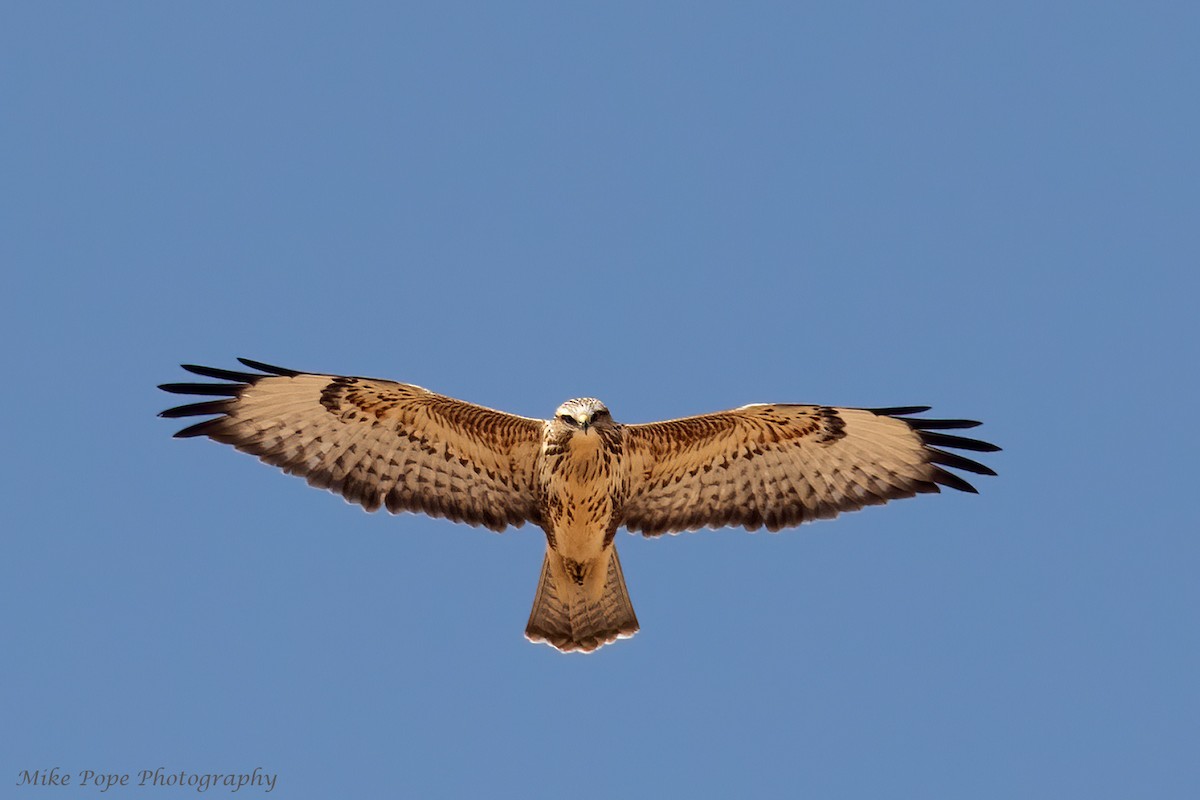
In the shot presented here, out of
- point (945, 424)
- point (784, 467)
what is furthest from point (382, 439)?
point (945, 424)

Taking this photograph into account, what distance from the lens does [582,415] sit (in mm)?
9625

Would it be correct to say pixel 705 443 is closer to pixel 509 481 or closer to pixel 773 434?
pixel 773 434

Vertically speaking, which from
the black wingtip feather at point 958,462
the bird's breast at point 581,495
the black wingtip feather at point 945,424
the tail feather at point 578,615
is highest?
the black wingtip feather at point 945,424

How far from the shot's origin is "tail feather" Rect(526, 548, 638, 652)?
1078 cm

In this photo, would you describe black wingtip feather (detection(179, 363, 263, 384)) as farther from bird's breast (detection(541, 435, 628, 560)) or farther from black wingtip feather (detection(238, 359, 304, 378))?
bird's breast (detection(541, 435, 628, 560))

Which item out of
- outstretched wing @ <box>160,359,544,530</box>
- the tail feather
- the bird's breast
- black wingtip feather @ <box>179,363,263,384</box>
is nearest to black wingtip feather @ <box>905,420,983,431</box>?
the bird's breast

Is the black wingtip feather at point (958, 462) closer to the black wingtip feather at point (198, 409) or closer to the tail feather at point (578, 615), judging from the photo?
the tail feather at point (578, 615)

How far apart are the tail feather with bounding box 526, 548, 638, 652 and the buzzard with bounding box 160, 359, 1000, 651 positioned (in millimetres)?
12

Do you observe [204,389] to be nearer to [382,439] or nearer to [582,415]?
[382,439]

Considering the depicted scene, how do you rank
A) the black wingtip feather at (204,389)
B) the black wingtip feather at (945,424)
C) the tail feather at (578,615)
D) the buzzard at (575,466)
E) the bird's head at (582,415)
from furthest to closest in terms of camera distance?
the tail feather at (578,615) < the black wingtip feather at (945,424) < the buzzard at (575,466) < the black wingtip feather at (204,389) < the bird's head at (582,415)

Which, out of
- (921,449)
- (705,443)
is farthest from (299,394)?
(921,449)

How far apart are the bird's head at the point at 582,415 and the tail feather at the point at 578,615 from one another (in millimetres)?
1418

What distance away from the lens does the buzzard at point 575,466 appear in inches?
405

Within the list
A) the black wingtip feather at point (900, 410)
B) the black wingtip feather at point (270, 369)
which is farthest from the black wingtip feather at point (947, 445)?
the black wingtip feather at point (270, 369)
